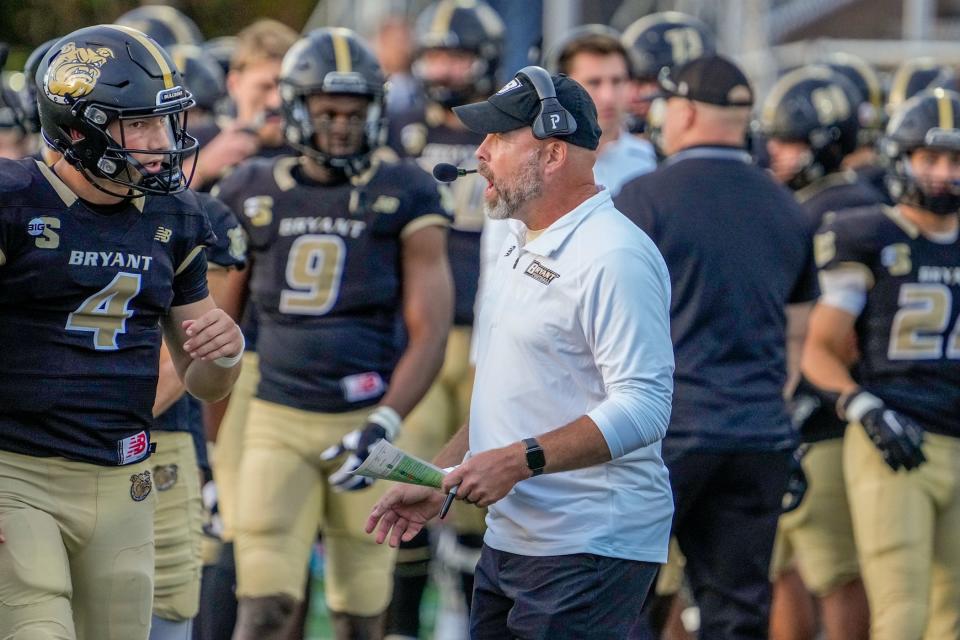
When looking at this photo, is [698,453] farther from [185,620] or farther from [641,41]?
[641,41]

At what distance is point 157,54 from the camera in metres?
4.05

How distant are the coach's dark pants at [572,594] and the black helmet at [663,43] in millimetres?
4614

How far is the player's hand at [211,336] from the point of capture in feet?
12.7

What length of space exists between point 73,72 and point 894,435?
299cm

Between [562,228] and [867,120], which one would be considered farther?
[867,120]

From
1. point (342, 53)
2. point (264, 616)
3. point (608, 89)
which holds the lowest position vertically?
point (264, 616)

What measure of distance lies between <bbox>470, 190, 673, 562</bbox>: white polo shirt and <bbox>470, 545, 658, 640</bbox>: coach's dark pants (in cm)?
3

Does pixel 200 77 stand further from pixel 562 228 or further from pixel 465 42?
pixel 562 228

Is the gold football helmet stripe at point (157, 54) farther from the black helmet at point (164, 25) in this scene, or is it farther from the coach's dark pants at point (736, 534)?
the black helmet at point (164, 25)

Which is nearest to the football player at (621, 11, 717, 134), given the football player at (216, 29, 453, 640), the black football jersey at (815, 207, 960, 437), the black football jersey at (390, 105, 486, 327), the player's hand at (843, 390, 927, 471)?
the black football jersey at (390, 105, 486, 327)

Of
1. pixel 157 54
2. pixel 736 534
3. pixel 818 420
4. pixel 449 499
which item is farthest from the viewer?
pixel 818 420

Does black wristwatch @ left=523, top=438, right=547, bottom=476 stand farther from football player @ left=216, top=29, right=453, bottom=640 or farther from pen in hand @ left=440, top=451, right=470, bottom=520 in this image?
football player @ left=216, top=29, right=453, bottom=640

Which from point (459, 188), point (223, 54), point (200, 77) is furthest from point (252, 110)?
point (223, 54)

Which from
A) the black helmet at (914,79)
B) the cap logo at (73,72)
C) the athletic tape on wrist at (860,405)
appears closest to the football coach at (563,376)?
the cap logo at (73,72)
